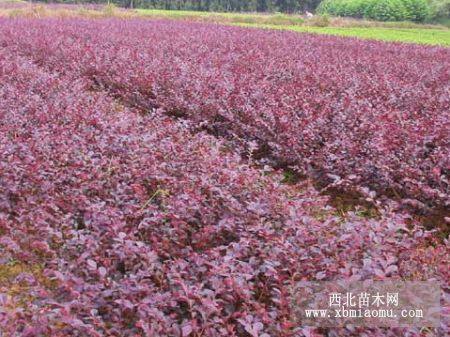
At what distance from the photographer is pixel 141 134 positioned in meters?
4.34

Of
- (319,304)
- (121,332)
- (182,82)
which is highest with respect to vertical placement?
(182,82)

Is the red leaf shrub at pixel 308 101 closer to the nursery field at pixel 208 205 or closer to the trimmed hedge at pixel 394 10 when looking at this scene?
the nursery field at pixel 208 205

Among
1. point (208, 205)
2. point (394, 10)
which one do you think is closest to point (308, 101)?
point (208, 205)

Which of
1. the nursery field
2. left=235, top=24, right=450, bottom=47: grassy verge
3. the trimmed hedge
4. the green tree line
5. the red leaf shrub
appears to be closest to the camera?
the nursery field

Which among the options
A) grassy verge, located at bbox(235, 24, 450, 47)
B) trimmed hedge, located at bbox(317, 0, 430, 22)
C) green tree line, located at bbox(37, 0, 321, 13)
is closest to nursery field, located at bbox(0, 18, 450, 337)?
grassy verge, located at bbox(235, 24, 450, 47)

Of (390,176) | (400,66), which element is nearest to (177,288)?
(390,176)

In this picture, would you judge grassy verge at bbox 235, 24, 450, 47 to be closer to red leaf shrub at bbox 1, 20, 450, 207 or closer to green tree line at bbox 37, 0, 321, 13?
red leaf shrub at bbox 1, 20, 450, 207

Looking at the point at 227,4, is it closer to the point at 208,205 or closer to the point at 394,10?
the point at 394,10

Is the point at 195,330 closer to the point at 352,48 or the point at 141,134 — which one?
the point at 141,134

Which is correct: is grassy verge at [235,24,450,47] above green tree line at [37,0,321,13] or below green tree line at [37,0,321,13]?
below

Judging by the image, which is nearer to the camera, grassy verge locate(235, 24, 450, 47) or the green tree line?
grassy verge locate(235, 24, 450, 47)

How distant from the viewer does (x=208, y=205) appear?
3.13 m

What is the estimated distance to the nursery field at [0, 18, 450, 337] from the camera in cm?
225

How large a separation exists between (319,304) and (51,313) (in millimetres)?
1176
